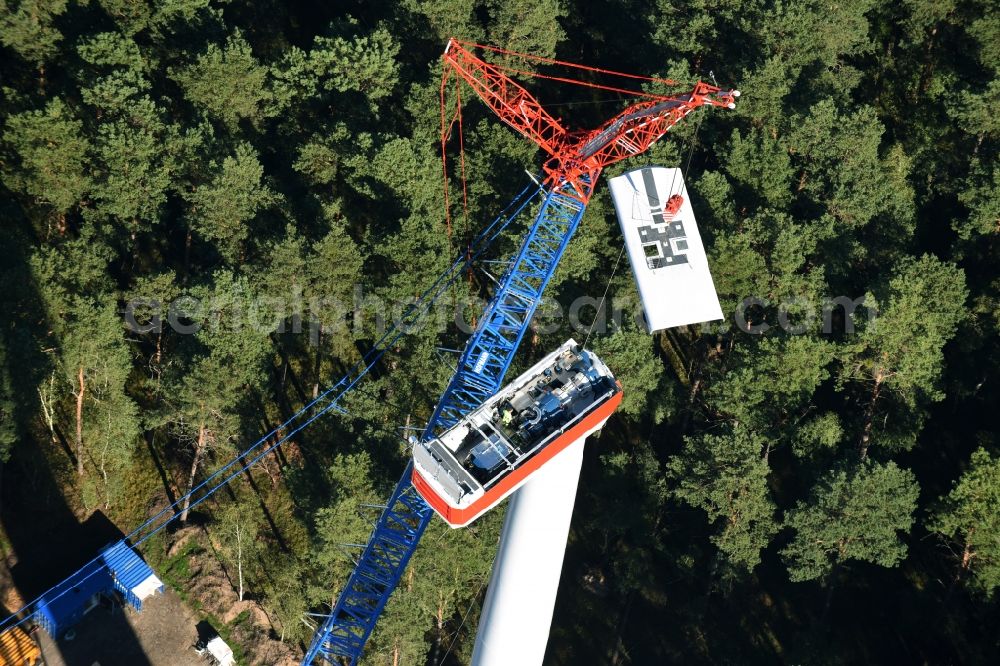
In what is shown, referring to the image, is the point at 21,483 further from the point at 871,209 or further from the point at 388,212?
the point at 871,209

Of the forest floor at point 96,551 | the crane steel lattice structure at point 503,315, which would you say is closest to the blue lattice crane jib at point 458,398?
the crane steel lattice structure at point 503,315

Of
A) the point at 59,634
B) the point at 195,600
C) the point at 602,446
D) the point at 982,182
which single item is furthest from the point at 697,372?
the point at 59,634

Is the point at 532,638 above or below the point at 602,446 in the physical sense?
above

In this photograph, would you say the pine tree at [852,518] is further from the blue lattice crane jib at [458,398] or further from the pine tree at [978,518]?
the blue lattice crane jib at [458,398]

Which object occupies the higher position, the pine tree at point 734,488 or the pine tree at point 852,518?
the pine tree at point 734,488

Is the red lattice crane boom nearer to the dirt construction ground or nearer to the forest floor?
the forest floor

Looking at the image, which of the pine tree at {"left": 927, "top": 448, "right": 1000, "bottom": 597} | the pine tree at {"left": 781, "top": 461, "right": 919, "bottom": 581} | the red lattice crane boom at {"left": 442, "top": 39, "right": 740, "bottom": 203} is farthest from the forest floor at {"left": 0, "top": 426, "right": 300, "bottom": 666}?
the pine tree at {"left": 927, "top": 448, "right": 1000, "bottom": 597}
